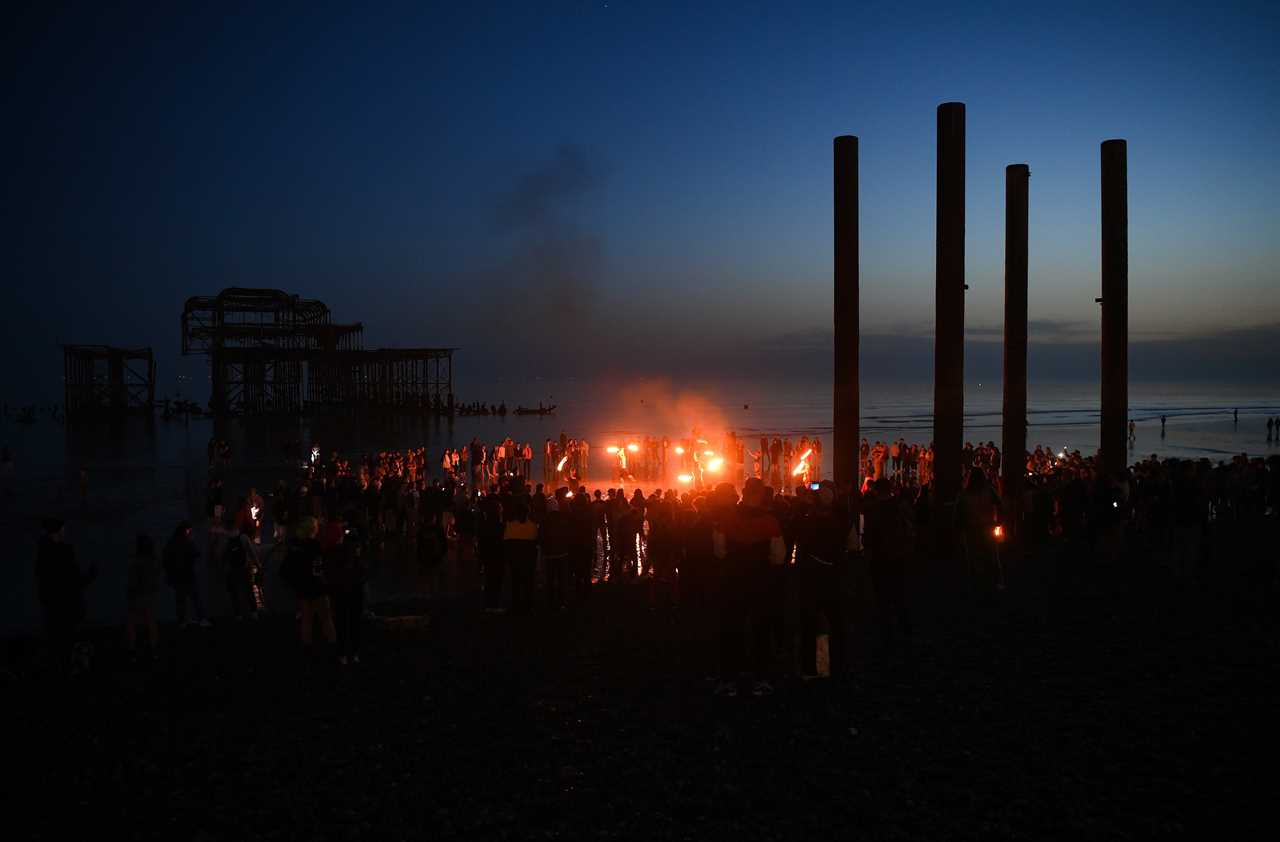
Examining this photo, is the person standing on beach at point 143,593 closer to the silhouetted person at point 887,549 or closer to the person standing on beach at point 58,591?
the person standing on beach at point 58,591

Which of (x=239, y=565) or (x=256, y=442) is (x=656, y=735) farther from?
(x=256, y=442)

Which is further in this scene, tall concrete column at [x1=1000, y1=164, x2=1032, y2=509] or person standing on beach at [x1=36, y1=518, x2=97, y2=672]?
tall concrete column at [x1=1000, y1=164, x2=1032, y2=509]

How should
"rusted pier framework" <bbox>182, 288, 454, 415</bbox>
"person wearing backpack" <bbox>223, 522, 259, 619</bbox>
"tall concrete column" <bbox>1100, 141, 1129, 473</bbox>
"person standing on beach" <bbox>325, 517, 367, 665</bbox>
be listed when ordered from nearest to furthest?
1. "person standing on beach" <bbox>325, 517, 367, 665</bbox>
2. "person wearing backpack" <bbox>223, 522, 259, 619</bbox>
3. "tall concrete column" <bbox>1100, 141, 1129, 473</bbox>
4. "rusted pier framework" <bbox>182, 288, 454, 415</bbox>

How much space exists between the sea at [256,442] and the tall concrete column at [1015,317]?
14.1 metres

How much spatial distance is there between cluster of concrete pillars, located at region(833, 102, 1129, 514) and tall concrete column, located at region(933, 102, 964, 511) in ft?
0.05

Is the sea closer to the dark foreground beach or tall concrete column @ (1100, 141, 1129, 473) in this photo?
the dark foreground beach

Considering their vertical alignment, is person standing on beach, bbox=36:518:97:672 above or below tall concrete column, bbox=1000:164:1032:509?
below

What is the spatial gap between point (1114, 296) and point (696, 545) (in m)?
11.5

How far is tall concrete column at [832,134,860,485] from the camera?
14.1m

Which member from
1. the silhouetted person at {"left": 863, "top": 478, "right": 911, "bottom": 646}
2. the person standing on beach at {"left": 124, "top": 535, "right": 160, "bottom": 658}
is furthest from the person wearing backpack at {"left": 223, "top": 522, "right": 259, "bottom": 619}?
the silhouetted person at {"left": 863, "top": 478, "right": 911, "bottom": 646}

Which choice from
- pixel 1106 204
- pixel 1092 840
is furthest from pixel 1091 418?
pixel 1092 840

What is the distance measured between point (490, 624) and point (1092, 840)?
6565 millimetres

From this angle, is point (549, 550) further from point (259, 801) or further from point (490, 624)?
point (259, 801)

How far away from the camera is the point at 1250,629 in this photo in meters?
8.26
